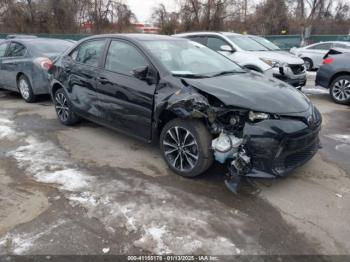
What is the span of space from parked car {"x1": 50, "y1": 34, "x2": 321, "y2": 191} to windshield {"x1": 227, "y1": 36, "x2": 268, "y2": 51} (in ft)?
13.8

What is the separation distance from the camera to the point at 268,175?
335 cm

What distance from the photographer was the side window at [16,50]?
7727 mm

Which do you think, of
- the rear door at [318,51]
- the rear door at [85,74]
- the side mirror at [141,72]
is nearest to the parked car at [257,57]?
the rear door at [85,74]

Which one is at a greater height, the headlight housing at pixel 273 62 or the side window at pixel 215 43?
the side window at pixel 215 43

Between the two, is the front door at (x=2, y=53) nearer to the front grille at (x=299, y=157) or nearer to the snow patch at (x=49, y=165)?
the snow patch at (x=49, y=165)

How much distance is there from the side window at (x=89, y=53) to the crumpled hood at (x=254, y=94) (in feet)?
5.73

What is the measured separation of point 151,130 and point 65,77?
2241 millimetres

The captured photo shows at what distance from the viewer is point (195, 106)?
349cm

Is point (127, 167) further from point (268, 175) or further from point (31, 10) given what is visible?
point (31, 10)

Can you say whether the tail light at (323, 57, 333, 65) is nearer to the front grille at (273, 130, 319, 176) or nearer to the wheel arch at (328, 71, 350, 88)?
the wheel arch at (328, 71, 350, 88)

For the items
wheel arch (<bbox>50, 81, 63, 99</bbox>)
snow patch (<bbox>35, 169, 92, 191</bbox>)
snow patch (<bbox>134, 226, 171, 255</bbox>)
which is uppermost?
wheel arch (<bbox>50, 81, 63, 99</bbox>)

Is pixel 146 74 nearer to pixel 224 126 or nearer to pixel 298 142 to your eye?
pixel 224 126

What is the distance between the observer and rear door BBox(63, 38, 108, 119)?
15.8ft

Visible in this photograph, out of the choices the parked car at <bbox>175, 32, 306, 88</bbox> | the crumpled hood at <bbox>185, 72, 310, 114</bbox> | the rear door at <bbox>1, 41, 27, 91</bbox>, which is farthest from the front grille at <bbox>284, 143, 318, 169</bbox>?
the rear door at <bbox>1, 41, 27, 91</bbox>
